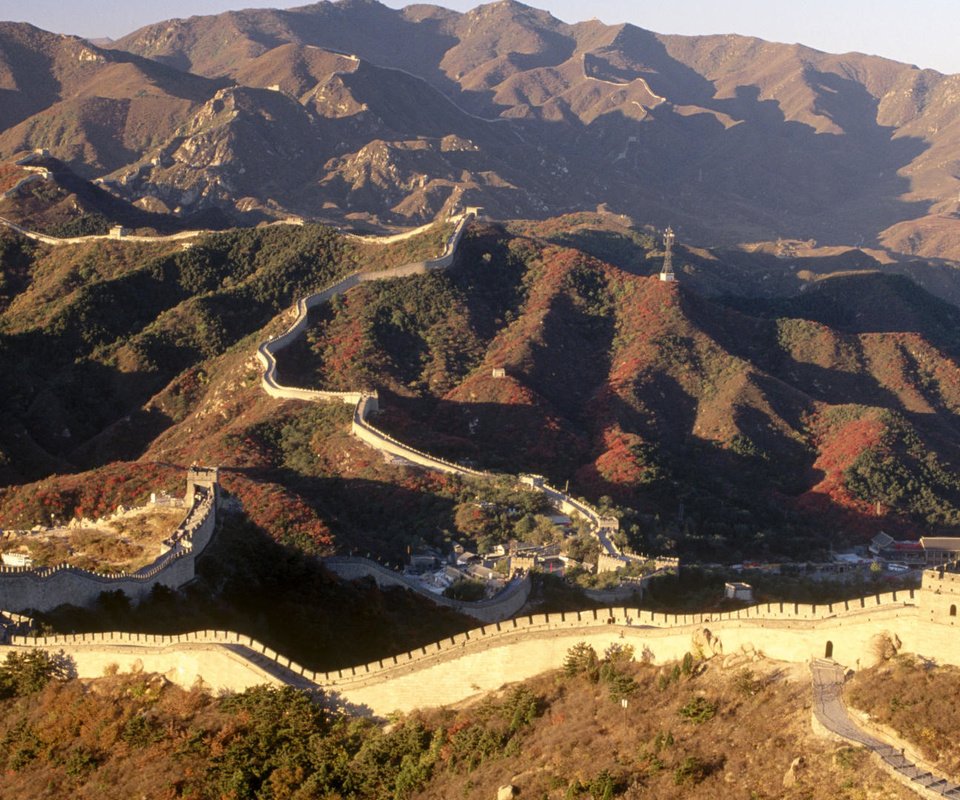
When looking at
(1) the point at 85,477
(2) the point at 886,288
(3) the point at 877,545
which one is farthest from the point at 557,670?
(2) the point at 886,288

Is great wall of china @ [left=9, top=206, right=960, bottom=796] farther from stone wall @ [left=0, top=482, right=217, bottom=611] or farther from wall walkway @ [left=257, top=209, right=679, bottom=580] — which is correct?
wall walkway @ [left=257, top=209, right=679, bottom=580]

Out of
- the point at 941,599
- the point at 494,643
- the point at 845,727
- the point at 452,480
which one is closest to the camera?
the point at 845,727

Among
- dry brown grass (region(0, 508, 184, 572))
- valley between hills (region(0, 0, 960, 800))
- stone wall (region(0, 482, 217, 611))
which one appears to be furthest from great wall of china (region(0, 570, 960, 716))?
dry brown grass (region(0, 508, 184, 572))

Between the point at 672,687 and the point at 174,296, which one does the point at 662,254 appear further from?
the point at 672,687

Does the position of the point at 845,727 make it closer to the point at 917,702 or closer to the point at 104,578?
the point at 917,702

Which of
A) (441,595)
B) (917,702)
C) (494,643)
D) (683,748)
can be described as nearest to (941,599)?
(917,702)
